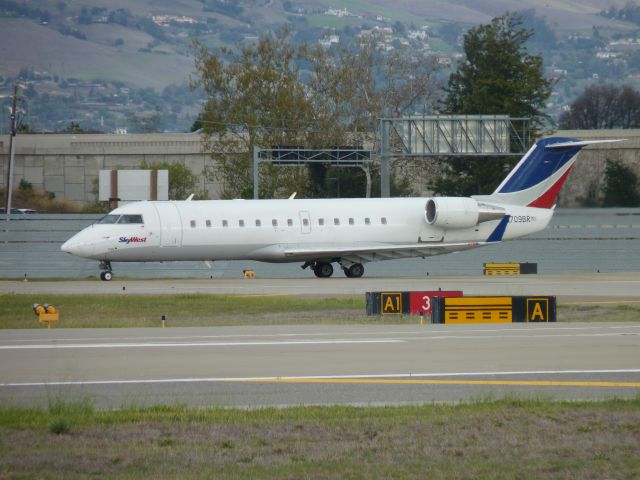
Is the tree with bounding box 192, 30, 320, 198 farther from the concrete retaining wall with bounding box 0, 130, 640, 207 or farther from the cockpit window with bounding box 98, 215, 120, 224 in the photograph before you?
the cockpit window with bounding box 98, 215, 120, 224

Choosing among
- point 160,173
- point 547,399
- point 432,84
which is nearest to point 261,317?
point 547,399

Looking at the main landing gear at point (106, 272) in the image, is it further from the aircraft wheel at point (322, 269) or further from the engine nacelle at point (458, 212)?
the engine nacelle at point (458, 212)

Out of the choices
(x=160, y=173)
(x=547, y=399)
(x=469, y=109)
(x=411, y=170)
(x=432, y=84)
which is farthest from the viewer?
(x=432, y=84)

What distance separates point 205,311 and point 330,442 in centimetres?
1645

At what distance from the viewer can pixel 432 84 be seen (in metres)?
101

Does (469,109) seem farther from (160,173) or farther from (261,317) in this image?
(261,317)

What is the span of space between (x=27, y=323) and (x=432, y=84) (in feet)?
264

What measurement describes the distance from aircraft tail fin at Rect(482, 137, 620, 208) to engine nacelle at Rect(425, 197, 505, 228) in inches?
40.3

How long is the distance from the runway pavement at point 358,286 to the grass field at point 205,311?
75.2 inches

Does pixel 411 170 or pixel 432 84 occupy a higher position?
pixel 432 84

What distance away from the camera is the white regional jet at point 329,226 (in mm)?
37750

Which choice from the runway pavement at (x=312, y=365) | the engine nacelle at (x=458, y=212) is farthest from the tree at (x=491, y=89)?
the runway pavement at (x=312, y=365)

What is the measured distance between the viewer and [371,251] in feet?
130

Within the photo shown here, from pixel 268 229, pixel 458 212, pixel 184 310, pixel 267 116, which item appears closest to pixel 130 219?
pixel 268 229
